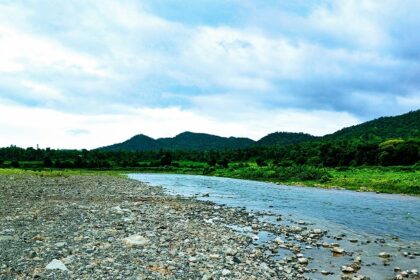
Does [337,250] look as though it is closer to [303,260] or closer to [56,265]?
[303,260]

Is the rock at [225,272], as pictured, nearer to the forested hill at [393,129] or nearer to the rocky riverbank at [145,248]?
the rocky riverbank at [145,248]

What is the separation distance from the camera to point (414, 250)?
1975 centimetres

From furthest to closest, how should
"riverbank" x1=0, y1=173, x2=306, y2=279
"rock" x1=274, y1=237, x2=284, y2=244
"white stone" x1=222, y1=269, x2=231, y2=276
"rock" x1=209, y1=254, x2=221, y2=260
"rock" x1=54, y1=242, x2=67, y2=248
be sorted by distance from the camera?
"rock" x1=274, y1=237, x2=284, y2=244 < "rock" x1=209, y1=254, x2=221, y2=260 < "rock" x1=54, y1=242, x2=67, y2=248 < "white stone" x1=222, y1=269, x2=231, y2=276 < "riverbank" x1=0, y1=173, x2=306, y2=279

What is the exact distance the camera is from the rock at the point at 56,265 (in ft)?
40.9

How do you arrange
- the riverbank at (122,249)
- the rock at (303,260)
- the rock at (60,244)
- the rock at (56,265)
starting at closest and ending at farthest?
the rock at (56,265) → the riverbank at (122,249) → the rock at (60,244) → the rock at (303,260)

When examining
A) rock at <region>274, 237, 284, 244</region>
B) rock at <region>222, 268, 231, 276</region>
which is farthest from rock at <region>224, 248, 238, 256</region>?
rock at <region>274, 237, 284, 244</region>

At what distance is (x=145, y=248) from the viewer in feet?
52.0

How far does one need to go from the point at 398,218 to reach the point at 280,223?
11191 millimetres

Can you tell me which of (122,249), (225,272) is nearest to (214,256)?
(225,272)

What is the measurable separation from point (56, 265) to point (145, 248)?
3.98 metres

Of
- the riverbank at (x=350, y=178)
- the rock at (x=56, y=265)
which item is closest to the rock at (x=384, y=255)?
the rock at (x=56, y=265)

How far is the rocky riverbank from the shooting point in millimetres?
12914

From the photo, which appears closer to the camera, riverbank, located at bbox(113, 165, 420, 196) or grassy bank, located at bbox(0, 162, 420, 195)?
riverbank, located at bbox(113, 165, 420, 196)

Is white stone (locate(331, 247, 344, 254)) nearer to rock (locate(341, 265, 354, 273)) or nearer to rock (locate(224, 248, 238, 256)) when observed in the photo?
rock (locate(341, 265, 354, 273))
